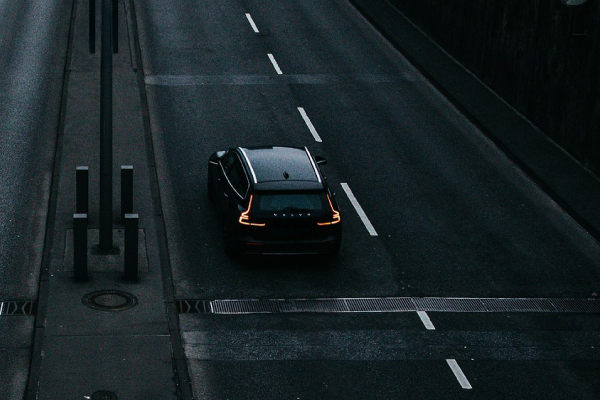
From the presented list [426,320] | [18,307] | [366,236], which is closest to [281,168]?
[366,236]

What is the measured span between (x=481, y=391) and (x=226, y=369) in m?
3.56

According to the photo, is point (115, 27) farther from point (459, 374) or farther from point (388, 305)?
point (459, 374)

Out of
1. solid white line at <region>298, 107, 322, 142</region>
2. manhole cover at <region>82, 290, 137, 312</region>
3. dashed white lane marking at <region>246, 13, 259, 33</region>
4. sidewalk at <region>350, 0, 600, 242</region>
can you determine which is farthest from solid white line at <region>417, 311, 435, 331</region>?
dashed white lane marking at <region>246, 13, 259, 33</region>

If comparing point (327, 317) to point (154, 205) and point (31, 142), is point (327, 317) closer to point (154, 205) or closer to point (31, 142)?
point (154, 205)

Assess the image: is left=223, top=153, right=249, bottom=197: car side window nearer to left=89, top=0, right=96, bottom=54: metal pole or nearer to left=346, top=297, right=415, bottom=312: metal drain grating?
left=346, top=297, right=415, bottom=312: metal drain grating

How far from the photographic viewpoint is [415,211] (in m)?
20.6

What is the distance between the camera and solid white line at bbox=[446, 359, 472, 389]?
1407 centimetres

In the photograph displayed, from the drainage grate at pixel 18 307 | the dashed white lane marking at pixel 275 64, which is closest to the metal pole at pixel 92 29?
the dashed white lane marking at pixel 275 64

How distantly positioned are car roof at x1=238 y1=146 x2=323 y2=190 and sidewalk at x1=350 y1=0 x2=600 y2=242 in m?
6.03

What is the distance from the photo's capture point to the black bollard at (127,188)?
60.6 ft

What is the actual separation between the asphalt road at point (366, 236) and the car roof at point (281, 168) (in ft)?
4.96

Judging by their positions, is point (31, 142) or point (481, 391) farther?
point (31, 142)

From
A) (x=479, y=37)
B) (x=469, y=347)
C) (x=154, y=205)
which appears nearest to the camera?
(x=469, y=347)

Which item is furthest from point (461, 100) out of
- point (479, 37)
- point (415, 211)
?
point (415, 211)
